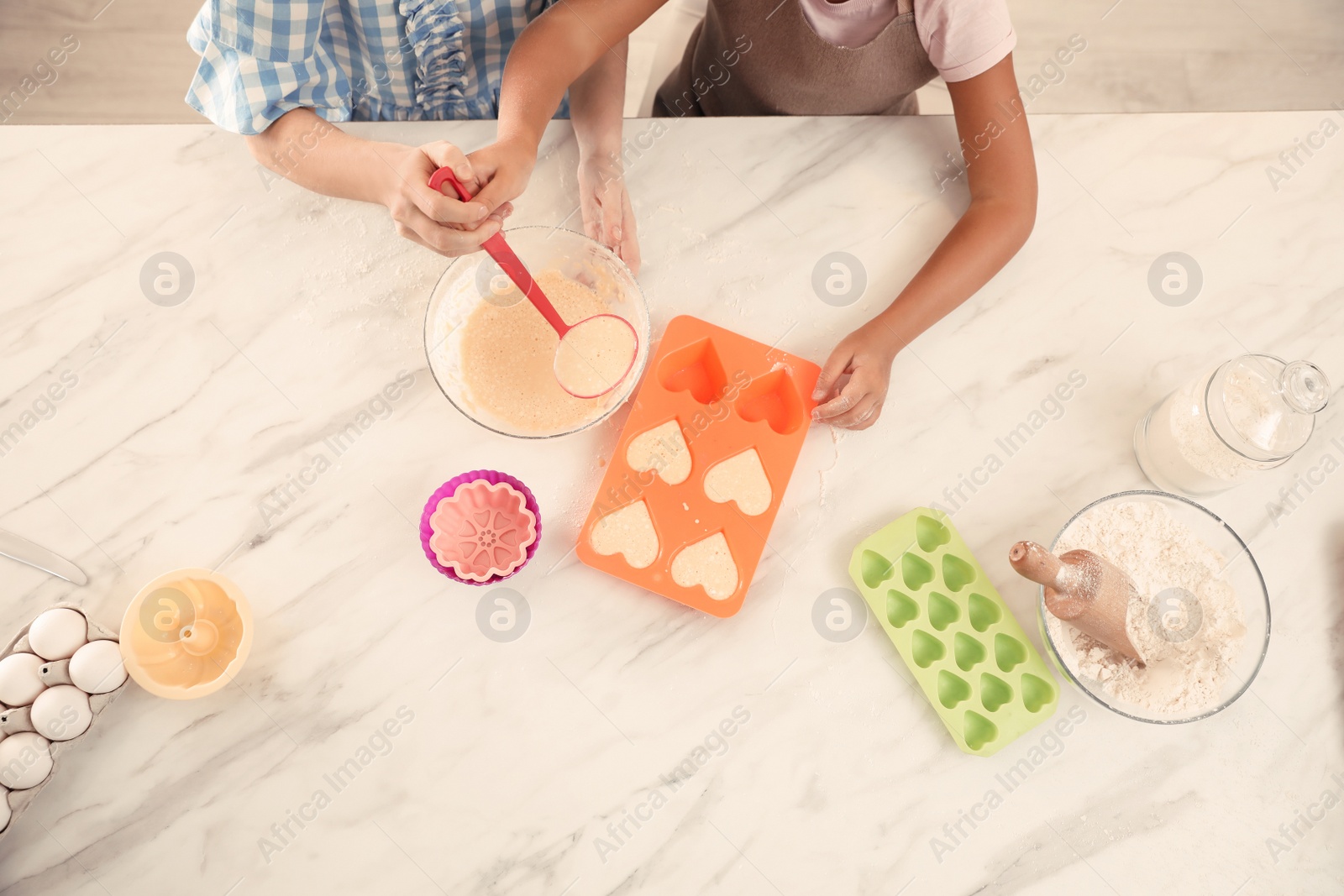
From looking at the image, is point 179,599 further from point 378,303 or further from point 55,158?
point 55,158

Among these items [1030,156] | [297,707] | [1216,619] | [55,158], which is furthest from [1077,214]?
[55,158]

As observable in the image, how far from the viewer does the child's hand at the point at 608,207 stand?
84cm

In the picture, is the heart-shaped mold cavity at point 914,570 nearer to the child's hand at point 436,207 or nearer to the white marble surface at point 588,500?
the white marble surface at point 588,500

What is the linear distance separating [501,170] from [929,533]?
573 mm

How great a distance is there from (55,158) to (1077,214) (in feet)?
3.83

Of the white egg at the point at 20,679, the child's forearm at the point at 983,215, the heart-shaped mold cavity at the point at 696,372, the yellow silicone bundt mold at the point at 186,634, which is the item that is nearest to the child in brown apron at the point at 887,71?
the child's forearm at the point at 983,215

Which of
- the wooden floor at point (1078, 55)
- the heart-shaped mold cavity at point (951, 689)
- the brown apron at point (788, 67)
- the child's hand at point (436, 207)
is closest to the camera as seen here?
the child's hand at point (436, 207)

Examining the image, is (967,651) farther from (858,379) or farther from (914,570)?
(858,379)

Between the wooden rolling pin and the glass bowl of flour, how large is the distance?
2cm

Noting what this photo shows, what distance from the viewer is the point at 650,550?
0.79 metres

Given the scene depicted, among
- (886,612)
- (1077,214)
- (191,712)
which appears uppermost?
(1077,214)

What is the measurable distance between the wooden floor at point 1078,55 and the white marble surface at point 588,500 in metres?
0.73

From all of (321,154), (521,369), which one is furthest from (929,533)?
(321,154)

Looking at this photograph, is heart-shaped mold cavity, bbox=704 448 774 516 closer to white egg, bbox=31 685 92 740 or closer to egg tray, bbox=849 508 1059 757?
egg tray, bbox=849 508 1059 757
